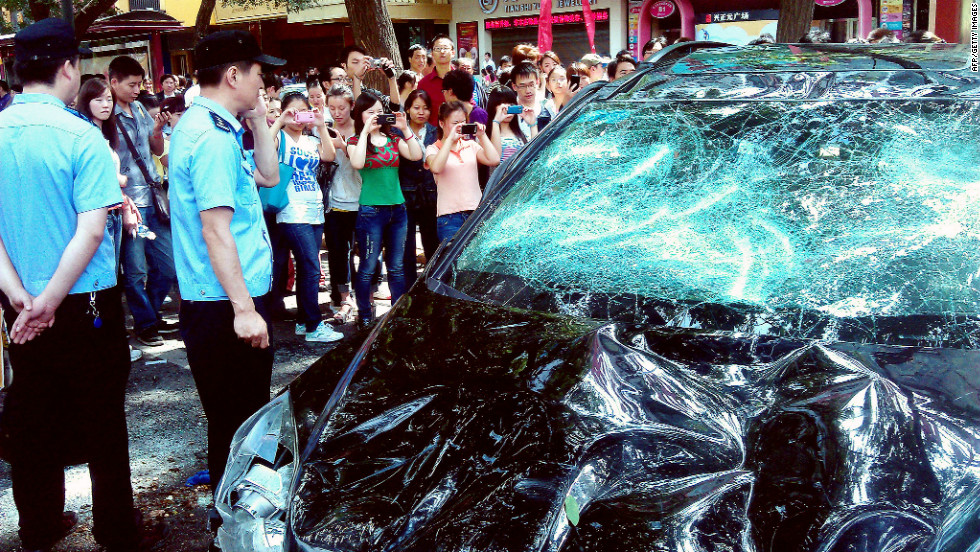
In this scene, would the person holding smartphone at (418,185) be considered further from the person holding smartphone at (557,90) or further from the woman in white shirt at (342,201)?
the person holding smartphone at (557,90)

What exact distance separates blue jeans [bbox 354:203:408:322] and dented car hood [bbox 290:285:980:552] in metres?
3.88

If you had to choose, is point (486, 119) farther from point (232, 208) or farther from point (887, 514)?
point (887, 514)

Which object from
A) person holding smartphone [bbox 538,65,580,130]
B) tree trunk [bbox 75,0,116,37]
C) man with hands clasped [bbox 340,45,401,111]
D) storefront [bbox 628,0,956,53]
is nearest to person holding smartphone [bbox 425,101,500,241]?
person holding smartphone [bbox 538,65,580,130]

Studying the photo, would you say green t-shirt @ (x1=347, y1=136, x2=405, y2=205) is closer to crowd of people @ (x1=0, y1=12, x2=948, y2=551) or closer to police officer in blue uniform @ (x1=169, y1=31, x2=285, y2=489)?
crowd of people @ (x1=0, y1=12, x2=948, y2=551)

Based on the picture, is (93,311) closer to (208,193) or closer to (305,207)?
(208,193)

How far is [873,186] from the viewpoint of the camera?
101 inches

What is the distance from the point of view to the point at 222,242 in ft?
10.2

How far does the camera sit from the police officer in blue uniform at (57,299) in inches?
122

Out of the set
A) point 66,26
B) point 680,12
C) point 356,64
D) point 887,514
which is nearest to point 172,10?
point 680,12

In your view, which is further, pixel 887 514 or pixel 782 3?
pixel 782 3

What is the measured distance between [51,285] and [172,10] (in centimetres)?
2991

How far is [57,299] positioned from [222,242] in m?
0.60

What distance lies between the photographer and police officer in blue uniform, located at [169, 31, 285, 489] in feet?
10.2

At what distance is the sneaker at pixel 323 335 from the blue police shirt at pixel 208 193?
3.05 meters
